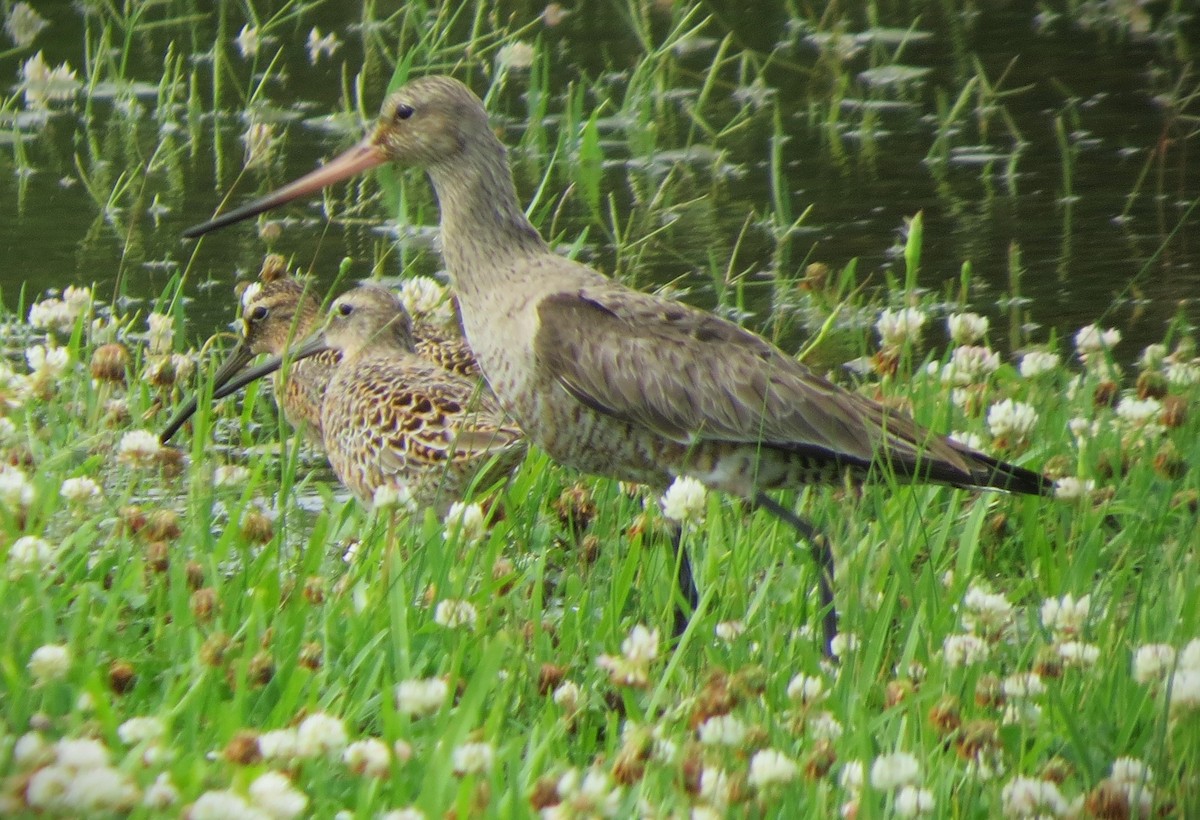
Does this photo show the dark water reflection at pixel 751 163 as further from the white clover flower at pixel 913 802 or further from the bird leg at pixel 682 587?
the white clover flower at pixel 913 802

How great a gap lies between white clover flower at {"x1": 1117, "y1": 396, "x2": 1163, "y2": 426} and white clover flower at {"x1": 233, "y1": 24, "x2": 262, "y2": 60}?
4.60m

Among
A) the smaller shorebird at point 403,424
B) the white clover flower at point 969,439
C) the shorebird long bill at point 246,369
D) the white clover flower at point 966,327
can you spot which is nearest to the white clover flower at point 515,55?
the shorebird long bill at point 246,369

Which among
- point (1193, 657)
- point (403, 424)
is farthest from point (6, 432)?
point (1193, 657)

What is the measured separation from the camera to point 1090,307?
769 cm

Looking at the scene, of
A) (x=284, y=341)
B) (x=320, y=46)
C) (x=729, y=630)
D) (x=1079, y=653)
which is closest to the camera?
(x=1079, y=653)

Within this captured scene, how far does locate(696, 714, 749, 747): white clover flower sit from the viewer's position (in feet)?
10.3

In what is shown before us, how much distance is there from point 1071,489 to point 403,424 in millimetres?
2001

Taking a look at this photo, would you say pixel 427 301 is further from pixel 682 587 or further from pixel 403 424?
pixel 682 587

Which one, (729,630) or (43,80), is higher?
(43,80)

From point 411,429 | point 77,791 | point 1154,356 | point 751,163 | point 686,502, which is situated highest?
point 77,791

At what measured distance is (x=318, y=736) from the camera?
3000 mm

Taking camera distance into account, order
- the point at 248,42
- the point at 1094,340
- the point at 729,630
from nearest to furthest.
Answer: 1. the point at 729,630
2. the point at 1094,340
3. the point at 248,42

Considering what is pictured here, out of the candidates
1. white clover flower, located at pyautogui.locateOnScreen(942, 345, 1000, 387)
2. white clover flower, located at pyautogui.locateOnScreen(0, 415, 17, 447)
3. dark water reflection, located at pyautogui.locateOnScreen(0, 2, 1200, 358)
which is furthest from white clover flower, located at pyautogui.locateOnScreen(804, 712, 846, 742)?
dark water reflection, located at pyautogui.locateOnScreen(0, 2, 1200, 358)

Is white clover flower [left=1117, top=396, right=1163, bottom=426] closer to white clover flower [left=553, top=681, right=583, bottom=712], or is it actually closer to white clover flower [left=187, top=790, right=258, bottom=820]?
white clover flower [left=553, top=681, right=583, bottom=712]
